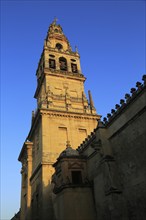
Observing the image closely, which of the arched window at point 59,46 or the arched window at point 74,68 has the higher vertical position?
the arched window at point 59,46

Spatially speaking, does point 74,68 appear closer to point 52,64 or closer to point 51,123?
point 52,64

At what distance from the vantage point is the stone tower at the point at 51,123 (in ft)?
85.4

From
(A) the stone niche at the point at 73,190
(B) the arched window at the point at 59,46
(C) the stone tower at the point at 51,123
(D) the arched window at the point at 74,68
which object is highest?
(B) the arched window at the point at 59,46

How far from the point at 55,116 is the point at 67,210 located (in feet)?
44.0

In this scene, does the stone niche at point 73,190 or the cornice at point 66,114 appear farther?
the cornice at point 66,114

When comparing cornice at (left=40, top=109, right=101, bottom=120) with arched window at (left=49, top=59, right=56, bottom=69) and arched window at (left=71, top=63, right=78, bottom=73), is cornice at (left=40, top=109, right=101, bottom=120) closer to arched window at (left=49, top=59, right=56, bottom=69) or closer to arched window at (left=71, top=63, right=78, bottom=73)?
arched window at (left=71, top=63, right=78, bottom=73)

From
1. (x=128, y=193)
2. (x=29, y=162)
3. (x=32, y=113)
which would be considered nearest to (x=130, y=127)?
(x=128, y=193)

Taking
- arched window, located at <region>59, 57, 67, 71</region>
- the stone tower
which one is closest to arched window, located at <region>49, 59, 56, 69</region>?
the stone tower

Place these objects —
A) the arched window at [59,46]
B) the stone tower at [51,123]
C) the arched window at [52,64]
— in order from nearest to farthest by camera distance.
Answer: the stone tower at [51,123]
the arched window at [52,64]
the arched window at [59,46]

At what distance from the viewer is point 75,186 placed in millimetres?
19438

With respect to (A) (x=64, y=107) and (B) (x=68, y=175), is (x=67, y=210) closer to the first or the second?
(B) (x=68, y=175)

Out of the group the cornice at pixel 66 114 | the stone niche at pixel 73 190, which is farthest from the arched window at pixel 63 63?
the stone niche at pixel 73 190

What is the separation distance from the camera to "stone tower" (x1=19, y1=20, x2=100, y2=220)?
1024 inches

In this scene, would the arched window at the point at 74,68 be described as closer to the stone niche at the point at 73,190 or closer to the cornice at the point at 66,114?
the cornice at the point at 66,114
